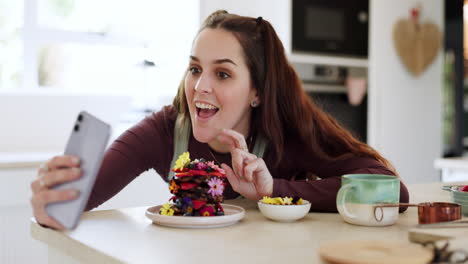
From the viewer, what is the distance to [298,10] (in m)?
3.38

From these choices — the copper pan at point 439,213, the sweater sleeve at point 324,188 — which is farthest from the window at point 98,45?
the copper pan at point 439,213

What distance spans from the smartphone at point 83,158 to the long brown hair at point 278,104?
747 mm

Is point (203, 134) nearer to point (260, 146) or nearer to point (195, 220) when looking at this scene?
point (260, 146)

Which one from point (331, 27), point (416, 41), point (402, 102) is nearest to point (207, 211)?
point (331, 27)

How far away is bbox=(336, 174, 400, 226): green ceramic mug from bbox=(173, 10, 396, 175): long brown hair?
0.44m

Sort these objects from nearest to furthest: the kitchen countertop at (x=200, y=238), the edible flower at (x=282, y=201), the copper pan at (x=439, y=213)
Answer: the kitchen countertop at (x=200, y=238) → the copper pan at (x=439, y=213) → the edible flower at (x=282, y=201)

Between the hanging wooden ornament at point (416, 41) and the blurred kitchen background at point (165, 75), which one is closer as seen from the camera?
the blurred kitchen background at point (165, 75)

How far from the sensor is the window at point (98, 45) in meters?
2.90

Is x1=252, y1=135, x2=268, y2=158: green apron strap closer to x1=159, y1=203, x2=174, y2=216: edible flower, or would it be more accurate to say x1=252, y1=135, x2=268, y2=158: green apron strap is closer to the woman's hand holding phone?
x1=159, y1=203, x2=174, y2=216: edible flower

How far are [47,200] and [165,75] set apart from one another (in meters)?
2.33

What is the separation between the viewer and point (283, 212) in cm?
118

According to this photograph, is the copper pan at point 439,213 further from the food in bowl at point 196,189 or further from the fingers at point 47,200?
the fingers at point 47,200

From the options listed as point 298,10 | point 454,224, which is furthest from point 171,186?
point 298,10

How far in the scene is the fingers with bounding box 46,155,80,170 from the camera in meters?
0.98
